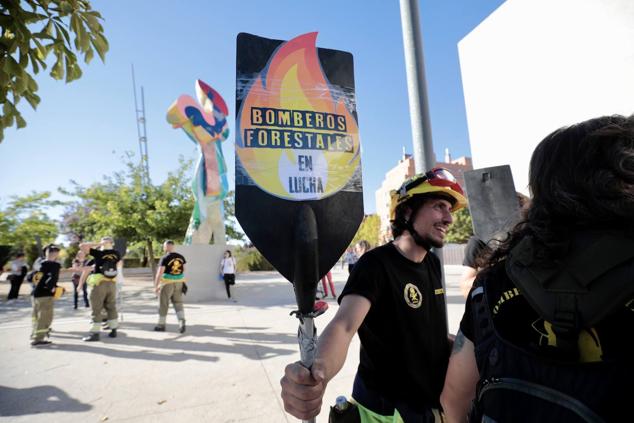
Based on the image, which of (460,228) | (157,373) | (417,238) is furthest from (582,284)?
(460,228)

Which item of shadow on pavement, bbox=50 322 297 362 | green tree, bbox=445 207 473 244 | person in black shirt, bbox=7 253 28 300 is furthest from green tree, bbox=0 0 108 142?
green tree, bbox=445 207 473 244

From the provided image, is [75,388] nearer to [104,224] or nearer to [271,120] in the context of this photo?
[271,120]

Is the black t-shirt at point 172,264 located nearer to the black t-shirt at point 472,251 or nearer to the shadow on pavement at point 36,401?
the shadow on pavement at point 36,401

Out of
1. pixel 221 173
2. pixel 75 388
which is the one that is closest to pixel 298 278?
pixel 75 388

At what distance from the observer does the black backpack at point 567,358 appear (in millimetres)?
619

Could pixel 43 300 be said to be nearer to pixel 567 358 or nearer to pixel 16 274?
pixel 567 358

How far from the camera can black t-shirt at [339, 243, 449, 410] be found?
1.59m

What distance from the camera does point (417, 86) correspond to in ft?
7.78

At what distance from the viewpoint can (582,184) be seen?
819mm

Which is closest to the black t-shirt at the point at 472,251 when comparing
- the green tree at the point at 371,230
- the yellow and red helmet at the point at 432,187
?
the yellow and red helmet at the point at 432,187

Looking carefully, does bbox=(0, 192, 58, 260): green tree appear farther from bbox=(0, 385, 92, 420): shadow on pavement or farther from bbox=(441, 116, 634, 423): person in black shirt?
bbox=(441, 116, 634, 423): person in black shirt

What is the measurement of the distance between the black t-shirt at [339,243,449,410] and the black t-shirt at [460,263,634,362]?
0.70 m

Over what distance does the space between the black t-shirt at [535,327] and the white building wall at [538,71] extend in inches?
186

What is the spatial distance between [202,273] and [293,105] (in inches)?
454
